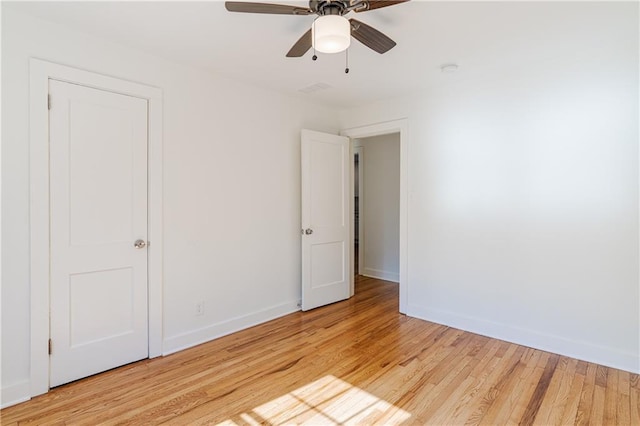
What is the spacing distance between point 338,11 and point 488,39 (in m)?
1.30

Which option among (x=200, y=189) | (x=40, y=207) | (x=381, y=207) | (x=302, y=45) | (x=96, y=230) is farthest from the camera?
(x=381, y=207)

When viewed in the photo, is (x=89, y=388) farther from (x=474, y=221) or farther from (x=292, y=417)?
(x=474, y=221)

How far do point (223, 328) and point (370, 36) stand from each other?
2752 mm

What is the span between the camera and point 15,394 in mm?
2135

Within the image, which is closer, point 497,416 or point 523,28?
point 497,416

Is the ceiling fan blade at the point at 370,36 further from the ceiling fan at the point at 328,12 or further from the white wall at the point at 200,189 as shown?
the white wall at the point at 200,189

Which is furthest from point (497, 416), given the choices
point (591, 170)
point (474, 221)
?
point (591, 170)

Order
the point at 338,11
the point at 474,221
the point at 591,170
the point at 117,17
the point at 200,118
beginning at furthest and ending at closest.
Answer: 1. the point at 474,221
2. the point at 200,118
3. the point at 591,170
4. the point at 117,17
5. the point at 338,11

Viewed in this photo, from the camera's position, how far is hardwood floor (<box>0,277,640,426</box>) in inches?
79.1

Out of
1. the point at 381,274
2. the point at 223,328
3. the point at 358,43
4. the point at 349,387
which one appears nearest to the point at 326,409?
the point at 349,387

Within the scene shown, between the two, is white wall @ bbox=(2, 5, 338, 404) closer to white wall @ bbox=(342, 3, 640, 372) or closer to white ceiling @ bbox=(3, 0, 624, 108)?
white ceiling @ bbox=(3, 0, 624, 108)

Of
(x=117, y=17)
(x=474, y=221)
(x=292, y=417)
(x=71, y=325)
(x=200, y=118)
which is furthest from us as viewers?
(x=474, y=221)

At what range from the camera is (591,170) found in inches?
105

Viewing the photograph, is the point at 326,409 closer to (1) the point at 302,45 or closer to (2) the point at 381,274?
(1) the point at 302,45
